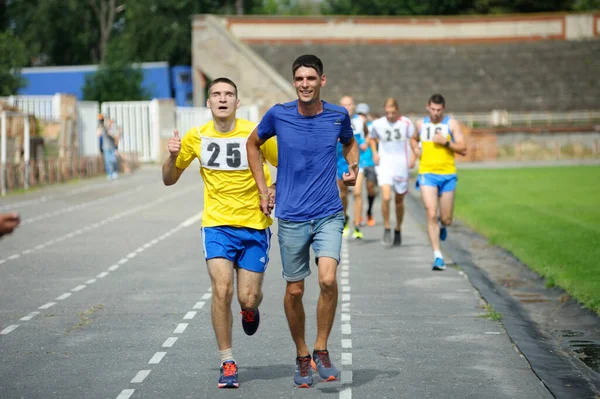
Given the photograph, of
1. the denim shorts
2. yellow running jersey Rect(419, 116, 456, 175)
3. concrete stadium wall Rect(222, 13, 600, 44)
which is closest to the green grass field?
yellow running jersey Rect(419, 116, 456, 175)

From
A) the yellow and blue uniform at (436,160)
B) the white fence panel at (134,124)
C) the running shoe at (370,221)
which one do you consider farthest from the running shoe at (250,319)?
the white fence panel at (134,124)

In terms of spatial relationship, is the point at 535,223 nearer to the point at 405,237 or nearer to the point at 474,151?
the point at 405,237

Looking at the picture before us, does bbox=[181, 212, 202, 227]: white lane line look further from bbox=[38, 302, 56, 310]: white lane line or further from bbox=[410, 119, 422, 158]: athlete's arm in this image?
bbox=[38, 302, 56, 310]: white lane line

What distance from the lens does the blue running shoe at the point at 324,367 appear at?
8117mm

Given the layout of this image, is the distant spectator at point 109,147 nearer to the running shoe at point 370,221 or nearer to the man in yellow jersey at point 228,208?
the running shoe at point 370,221

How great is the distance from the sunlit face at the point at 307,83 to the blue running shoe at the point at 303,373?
69.9 inches

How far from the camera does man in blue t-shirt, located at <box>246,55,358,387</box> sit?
8039 millimetres

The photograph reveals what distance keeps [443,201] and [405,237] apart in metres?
3.98

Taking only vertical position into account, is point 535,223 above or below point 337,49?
below

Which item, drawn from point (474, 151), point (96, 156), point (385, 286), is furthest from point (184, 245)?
point (474, 151)

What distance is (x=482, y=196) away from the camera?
29.2 m

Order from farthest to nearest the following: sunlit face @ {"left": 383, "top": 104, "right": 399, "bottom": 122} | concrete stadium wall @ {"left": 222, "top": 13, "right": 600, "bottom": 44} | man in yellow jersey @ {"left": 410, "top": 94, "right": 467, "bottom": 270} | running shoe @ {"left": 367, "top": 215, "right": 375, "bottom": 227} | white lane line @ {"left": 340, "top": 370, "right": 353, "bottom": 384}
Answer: concrete stadium wall @ {"left": 222, "top": 13, "right": 600, "bottom": 44}, running shoe @ {"left": 367, "top": 215, "right": 375, "bottom": 227}, sunlit face @ {"left": 383, "top": 104, "right": 399, "bottom": 122}, man in yellow jersey @ {"left": 410, "top": 94, "right": 467, "bottom": 270}, white lane line @ {"left": 340, "top": 370, "right": 353, "bottom": 384}

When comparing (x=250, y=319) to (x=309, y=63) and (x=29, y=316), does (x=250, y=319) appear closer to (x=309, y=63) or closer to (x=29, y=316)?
(x=309, y=63)

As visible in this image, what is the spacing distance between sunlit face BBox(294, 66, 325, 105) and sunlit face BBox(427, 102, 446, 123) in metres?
7.11
